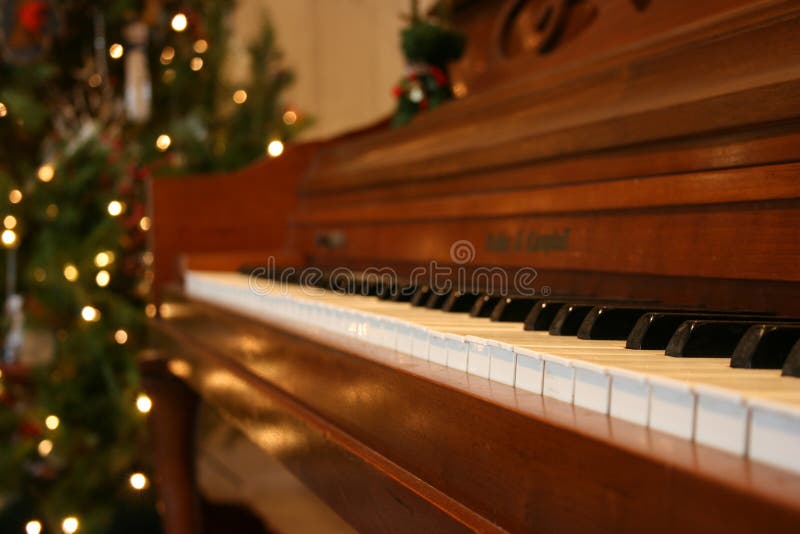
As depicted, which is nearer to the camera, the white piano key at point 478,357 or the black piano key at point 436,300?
the white piano key at point 478,357

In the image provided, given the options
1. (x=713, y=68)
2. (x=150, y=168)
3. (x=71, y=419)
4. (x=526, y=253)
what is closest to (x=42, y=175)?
(x=150, y=168)

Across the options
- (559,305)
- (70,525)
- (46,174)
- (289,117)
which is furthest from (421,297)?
(289,117)

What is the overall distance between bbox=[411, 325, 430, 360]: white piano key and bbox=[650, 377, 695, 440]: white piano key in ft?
1.07

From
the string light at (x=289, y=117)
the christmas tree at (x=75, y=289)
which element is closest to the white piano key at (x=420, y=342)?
the christmas tree at (x=75, y=289)

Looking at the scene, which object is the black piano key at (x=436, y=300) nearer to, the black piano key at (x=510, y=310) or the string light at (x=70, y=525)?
the black piano key at (x=510, y=310)

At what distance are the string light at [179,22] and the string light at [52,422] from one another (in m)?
1.71

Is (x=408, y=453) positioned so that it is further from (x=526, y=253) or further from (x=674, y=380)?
(x=526, y=253)

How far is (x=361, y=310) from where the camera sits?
98cm

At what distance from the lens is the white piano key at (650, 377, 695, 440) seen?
1.55 ft

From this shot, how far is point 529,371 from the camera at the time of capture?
633 mm

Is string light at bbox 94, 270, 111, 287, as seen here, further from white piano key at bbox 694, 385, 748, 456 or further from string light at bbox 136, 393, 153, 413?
white piano key at bbox 694, 385, 748, 456

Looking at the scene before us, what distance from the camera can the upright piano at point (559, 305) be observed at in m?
0.49

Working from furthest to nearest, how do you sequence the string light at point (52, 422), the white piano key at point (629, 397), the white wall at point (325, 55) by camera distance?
the white wall at point (325, 55) < the string light at point (52, 422) < the white piano key at point (629, 397)

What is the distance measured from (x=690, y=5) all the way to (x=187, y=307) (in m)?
1.16
